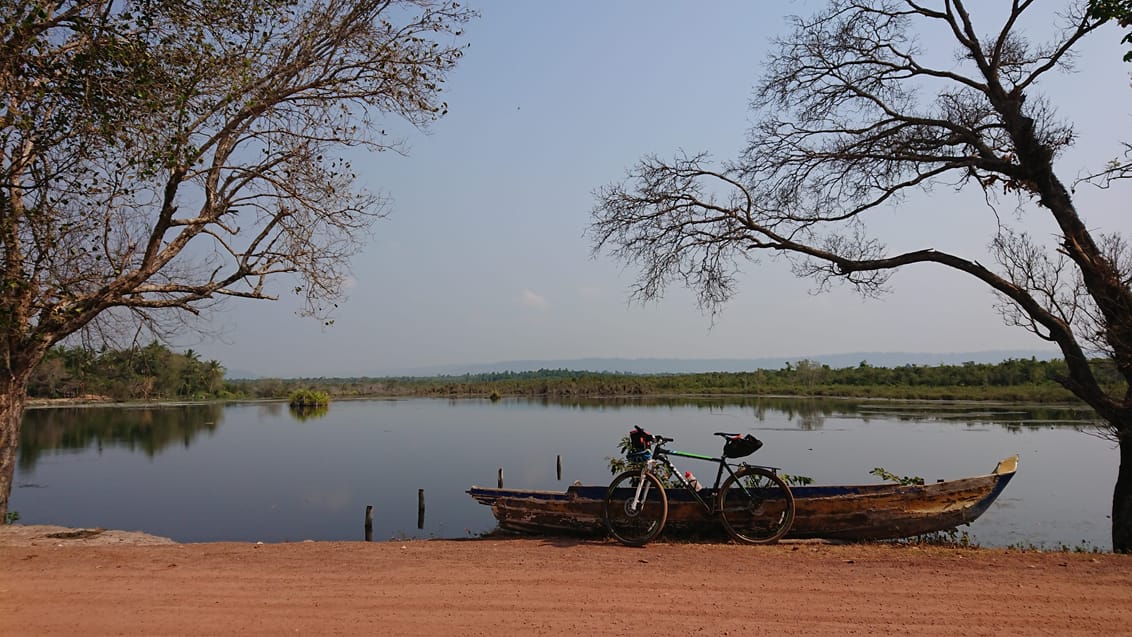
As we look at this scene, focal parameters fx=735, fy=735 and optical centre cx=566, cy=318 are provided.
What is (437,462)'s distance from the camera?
22.0 metres

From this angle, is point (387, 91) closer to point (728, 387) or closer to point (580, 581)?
point (580, 581)

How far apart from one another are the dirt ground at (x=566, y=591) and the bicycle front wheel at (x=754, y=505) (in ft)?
1.00

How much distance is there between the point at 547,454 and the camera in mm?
23141

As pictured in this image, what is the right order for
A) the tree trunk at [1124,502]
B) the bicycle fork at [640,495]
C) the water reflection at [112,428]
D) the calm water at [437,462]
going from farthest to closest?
the water reflection at [112,428] < the calm water at [437,462] < the tree trunk at [1124,502] < the bicycle fork at [640,495]

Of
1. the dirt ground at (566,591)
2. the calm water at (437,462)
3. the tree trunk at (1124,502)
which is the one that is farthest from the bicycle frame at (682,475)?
the calm water at (437,462)

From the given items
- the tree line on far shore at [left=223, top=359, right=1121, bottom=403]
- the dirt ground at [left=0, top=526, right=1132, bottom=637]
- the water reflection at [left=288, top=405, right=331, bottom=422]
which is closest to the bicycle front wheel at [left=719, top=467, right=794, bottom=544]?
the dirt ground at [left=0, top=526, right=1132, bottom=637]

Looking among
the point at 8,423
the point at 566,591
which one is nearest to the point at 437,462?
the point at 8,423

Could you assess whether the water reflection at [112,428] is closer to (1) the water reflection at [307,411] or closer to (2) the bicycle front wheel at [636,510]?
(1) the water reflection at [307,411]

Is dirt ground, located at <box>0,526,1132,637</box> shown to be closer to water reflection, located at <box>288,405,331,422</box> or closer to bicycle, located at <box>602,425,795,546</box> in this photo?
bicycle, located at <box>602,425,795,546</box>

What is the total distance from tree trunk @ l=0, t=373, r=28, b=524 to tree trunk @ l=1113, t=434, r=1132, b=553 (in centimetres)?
1242

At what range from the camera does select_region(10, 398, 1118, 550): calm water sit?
13586 millimetres

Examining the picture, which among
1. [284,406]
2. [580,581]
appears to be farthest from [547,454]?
[284,406]

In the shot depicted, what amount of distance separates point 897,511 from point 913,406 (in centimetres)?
3639

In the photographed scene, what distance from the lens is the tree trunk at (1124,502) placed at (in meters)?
7.46
